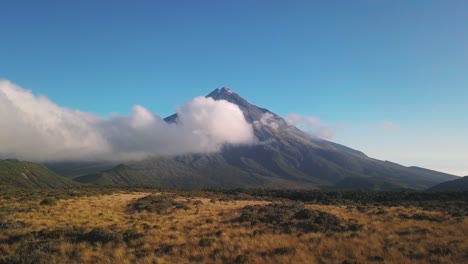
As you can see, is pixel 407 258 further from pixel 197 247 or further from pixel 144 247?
pixel 144 247

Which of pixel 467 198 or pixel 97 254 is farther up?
pixel 467 198

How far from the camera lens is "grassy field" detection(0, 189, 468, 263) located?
1647 centimetres

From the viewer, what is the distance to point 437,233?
845 inches

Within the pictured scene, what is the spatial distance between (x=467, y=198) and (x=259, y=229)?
37.3 m

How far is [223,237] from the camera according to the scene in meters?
20.7

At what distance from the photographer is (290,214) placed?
30.0 metres

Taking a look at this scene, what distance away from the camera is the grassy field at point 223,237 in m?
16.5

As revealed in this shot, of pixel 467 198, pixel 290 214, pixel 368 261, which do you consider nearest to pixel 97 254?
pixel 368 261

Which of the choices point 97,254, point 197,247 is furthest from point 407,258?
point 97,254

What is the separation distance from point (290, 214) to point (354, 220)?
4783 millimetres

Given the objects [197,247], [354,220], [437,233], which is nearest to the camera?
[197,247]

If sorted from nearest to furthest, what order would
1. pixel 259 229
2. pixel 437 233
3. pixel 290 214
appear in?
pixel 437 233, pixel 259 229, pixel 290 214

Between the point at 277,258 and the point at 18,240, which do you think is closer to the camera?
the point at 277,258

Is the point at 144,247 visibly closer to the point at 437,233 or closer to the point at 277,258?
the point at 277,258
